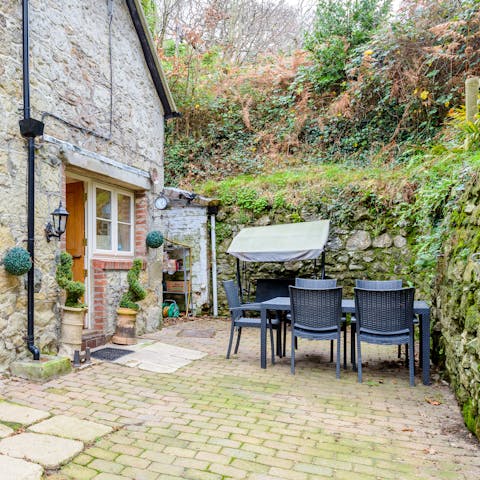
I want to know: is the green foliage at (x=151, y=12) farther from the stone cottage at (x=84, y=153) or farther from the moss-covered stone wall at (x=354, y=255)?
the moss-covered stone wall at (x=354, y=255)

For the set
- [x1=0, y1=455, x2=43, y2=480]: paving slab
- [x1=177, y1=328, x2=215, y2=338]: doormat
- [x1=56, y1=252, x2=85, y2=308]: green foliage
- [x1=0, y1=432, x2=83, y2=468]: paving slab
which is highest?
[x1=56, y1=252, x2=85, y2=308]: green foliage

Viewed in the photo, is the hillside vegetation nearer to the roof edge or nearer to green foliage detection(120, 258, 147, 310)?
the roof edge

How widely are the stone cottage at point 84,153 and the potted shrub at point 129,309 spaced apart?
160 mm

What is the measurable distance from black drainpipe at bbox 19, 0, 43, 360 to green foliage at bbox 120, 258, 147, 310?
1646mm

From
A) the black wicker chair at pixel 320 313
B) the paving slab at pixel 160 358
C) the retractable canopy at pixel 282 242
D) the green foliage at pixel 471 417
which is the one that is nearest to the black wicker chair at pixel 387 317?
the black wicker chair at pixel 320 313

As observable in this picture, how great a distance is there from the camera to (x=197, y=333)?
21.8 ft

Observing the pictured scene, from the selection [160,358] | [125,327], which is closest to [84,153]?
[125,327]

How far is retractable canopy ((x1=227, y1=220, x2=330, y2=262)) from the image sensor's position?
6520 millimetres

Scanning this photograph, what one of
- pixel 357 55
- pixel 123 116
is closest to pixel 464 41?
pixel 357 55

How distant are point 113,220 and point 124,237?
1.42 feet

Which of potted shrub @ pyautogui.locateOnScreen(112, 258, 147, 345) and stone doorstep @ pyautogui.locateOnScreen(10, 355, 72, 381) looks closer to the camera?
stone doorstep @ pyautogui.locateOnScreen(10, 355, 72, 381)

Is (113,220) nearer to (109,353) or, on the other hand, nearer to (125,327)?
(125,327)

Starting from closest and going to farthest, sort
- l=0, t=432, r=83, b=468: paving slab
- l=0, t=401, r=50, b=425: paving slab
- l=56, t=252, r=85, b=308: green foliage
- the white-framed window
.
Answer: l=0, t=432, r=83, b=468: paving slab
l=0, t=401, r=50, b=425: paving slab
l=56, t=252, r=85, b=308: green foliage
the white-framed window

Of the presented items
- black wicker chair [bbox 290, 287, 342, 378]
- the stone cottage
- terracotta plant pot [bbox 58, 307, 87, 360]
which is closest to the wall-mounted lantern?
the stone cottage
